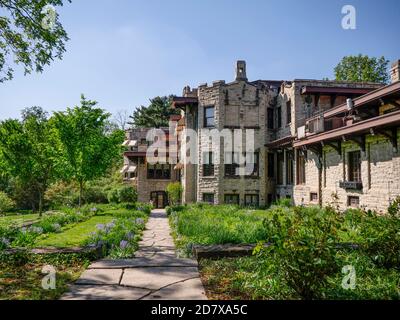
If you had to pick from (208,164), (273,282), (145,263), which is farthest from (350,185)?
(145,263)

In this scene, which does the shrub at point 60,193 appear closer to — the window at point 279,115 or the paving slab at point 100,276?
the window at point 279,115

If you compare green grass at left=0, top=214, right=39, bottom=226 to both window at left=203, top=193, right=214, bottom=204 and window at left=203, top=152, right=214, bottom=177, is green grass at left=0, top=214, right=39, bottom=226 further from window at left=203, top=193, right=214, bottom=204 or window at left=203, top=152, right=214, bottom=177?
window at left=203, top=152, right=214, bottom=177

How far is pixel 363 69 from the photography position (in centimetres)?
3559

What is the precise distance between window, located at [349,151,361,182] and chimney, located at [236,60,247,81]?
12.0 metres

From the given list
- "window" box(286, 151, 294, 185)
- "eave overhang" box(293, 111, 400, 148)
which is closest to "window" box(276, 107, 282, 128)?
"window" box(286, 151, 294, 185)

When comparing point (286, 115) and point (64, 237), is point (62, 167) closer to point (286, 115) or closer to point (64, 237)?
point (64, 237)

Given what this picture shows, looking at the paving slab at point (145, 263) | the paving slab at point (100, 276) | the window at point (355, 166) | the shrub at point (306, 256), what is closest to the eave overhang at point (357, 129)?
the window at point (355, 166)

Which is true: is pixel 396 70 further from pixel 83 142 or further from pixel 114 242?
pixel 83 142

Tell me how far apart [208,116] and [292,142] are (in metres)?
7.15

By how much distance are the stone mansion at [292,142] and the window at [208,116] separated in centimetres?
2
